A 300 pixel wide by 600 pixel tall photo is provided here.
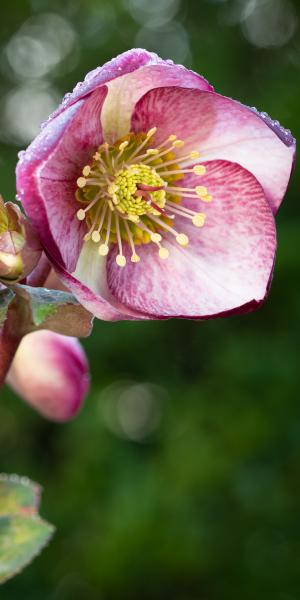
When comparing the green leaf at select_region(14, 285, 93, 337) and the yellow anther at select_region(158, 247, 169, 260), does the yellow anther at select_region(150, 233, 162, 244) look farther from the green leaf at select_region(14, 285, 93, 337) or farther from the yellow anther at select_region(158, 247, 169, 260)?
the green leaf at select_region(14, 285, 93, 337)

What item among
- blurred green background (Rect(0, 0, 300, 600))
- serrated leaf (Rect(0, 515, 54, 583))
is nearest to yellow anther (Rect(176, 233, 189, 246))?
serrated leaf (Rect(0, 515, 54, 583))

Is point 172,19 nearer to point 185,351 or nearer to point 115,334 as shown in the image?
point 185,351

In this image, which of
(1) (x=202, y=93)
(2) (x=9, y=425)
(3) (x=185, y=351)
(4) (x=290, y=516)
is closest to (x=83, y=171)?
(1) (x=202, y=93)

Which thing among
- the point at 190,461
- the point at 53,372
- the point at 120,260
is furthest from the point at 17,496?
the point at 190,461

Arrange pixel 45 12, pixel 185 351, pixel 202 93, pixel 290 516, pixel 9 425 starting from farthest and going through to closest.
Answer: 1. pixel 45 12
2. pixel 9 425
3. pixel 185 351
4. pixel 290 516
5. pixel 202 93

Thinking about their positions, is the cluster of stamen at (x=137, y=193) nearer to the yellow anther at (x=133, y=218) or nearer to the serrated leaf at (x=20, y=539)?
the yellow anther at (x=133, y=218)

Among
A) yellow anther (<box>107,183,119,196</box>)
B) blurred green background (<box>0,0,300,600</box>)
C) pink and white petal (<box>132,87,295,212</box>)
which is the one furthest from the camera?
blurred green background (<box>0,0,300,600</box>)
